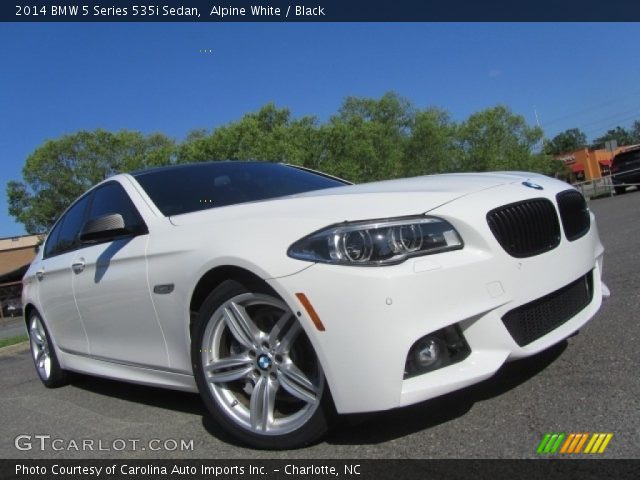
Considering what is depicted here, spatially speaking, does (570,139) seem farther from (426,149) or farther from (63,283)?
(63,283)

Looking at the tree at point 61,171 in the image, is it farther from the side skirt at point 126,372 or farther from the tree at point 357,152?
the side skirt at point 126,372

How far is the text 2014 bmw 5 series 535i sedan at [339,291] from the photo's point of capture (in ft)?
8.23

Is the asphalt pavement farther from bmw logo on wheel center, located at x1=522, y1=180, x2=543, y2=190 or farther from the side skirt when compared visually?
bmw logo on wheel center, located at x1=522, y1=180, x2=543, y2=190

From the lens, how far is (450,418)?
2.91 meters

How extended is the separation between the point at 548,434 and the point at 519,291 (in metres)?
0.61

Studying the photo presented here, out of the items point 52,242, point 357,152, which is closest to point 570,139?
point 357,152

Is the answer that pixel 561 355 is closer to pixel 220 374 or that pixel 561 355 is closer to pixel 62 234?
pixel 220 374

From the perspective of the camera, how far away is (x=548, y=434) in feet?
8.45

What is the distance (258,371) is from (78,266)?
1957mm

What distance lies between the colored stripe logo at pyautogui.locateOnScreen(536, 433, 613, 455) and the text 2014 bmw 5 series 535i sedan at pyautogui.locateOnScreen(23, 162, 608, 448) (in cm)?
36

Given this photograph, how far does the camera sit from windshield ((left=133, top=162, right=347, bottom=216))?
3.77m

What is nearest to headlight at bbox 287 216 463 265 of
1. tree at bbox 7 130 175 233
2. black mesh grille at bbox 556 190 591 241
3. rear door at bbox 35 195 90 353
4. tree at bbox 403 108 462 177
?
black mesh grille at bbox 556 190 591 241

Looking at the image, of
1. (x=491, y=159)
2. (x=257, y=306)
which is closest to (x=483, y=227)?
(x=257, y=306)
